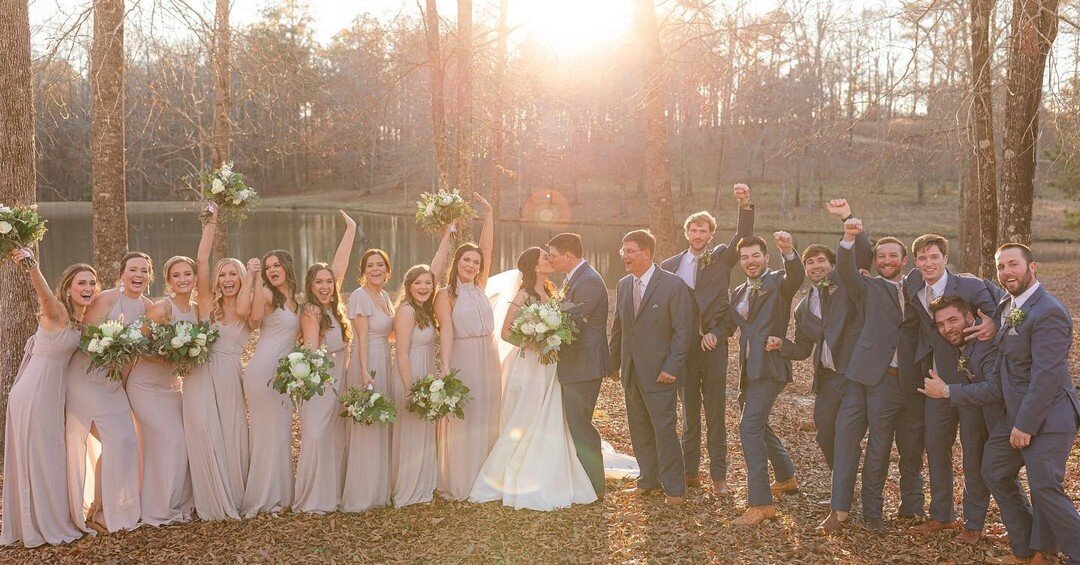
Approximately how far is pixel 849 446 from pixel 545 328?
101 inches

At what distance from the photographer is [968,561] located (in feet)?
17.4

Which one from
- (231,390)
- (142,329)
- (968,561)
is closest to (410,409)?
(231,390)

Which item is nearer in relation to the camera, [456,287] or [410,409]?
[410,409]

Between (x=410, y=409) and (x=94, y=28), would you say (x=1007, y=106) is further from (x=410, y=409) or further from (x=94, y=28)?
(x=94, y=28)

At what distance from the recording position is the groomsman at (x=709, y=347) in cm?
672

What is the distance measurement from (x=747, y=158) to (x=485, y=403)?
182ft

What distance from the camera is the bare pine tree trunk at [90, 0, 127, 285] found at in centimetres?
786

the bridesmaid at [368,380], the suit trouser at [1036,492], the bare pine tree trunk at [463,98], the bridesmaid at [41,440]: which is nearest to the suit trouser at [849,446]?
the suit trouser at [1036,492]

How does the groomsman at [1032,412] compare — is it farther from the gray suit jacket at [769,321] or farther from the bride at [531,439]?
the bride at [531,439]

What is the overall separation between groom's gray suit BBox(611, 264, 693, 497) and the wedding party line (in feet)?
0.06

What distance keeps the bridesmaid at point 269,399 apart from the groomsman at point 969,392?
16.4 ft

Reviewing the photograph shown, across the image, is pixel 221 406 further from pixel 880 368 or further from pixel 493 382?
pixel 880 368

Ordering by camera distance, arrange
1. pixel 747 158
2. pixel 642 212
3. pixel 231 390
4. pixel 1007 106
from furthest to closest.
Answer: pixel 747 158, pixel 642 212, pixel 1007 106, pixel 231 390

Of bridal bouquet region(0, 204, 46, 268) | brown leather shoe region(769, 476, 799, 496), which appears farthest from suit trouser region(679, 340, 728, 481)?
bridal bouquet region(0, 204, 46, 268)
